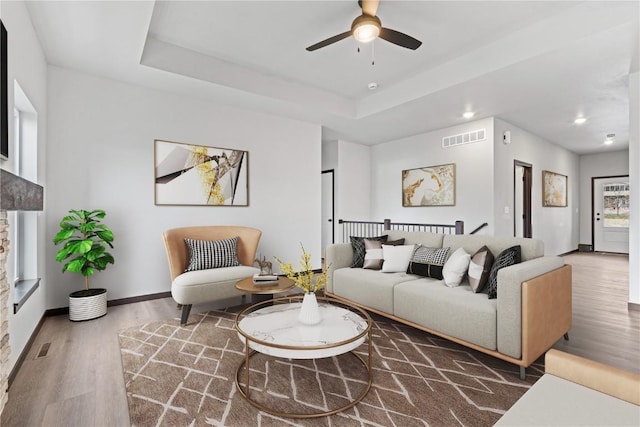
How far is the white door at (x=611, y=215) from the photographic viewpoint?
7.86 metres

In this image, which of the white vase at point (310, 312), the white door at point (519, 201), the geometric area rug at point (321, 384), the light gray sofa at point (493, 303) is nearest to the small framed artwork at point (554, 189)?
the white door at point (519, 201)

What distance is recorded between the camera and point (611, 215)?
26.6 feet

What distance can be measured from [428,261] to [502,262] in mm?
724

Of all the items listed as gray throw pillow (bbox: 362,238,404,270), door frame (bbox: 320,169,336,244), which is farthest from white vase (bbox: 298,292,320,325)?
door frame (bbox: 320,169,336,244)

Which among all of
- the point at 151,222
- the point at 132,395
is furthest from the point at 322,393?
the point at 151,222

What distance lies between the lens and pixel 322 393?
1898mm

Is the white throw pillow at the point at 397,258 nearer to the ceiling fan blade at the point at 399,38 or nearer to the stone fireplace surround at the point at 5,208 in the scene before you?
the ceiling fan blade at the point at 399,38

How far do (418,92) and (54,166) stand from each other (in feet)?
14.3

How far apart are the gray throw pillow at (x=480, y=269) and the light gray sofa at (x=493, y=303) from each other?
0.09 meters

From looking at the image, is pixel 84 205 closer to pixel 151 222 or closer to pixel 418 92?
pixel 151 222

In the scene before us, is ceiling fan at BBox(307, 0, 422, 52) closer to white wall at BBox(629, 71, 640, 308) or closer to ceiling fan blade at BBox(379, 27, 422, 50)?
ceiling fan blade at BBox(379, 27, 422, 50)

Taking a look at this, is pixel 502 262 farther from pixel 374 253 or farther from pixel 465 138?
pixel 465 138

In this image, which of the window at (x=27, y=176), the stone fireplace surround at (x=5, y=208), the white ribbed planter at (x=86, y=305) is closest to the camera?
the stone fireplace surround at (x=5, y=208)

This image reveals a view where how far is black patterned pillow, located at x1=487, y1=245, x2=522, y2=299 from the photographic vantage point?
2.36 m
